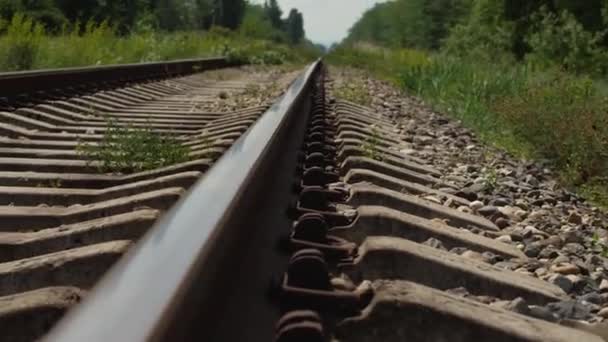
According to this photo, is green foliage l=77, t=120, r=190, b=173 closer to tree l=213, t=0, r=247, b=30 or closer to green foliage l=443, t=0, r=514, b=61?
green foliage l=443, t=0, r=514, b=61

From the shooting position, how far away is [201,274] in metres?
1.36

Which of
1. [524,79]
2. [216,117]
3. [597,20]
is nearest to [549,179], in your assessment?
[216,117]

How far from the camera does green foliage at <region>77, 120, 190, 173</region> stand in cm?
357

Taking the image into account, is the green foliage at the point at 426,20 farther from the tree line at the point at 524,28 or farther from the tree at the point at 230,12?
the tree at the point at 230,12

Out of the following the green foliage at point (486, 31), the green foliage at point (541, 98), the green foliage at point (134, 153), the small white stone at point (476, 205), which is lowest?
the green foliage at point (486, 31)

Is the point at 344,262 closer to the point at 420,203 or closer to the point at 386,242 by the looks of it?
the point at 386,242

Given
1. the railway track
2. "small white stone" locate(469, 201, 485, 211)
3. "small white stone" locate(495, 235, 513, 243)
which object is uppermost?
the railway track

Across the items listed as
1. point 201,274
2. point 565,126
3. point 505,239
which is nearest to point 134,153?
point 505,239

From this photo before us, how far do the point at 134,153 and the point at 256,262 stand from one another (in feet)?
6.42

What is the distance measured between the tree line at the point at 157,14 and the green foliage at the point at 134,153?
7.35 metres

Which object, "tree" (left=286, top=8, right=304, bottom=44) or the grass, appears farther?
"tree" (left=286, top=8, right=304, bottom=44)

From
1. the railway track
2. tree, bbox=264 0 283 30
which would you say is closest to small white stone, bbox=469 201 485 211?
the railway track

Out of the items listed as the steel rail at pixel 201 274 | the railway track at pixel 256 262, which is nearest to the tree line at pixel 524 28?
the railway track at pixel 256 262

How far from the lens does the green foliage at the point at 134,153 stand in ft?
11.7
